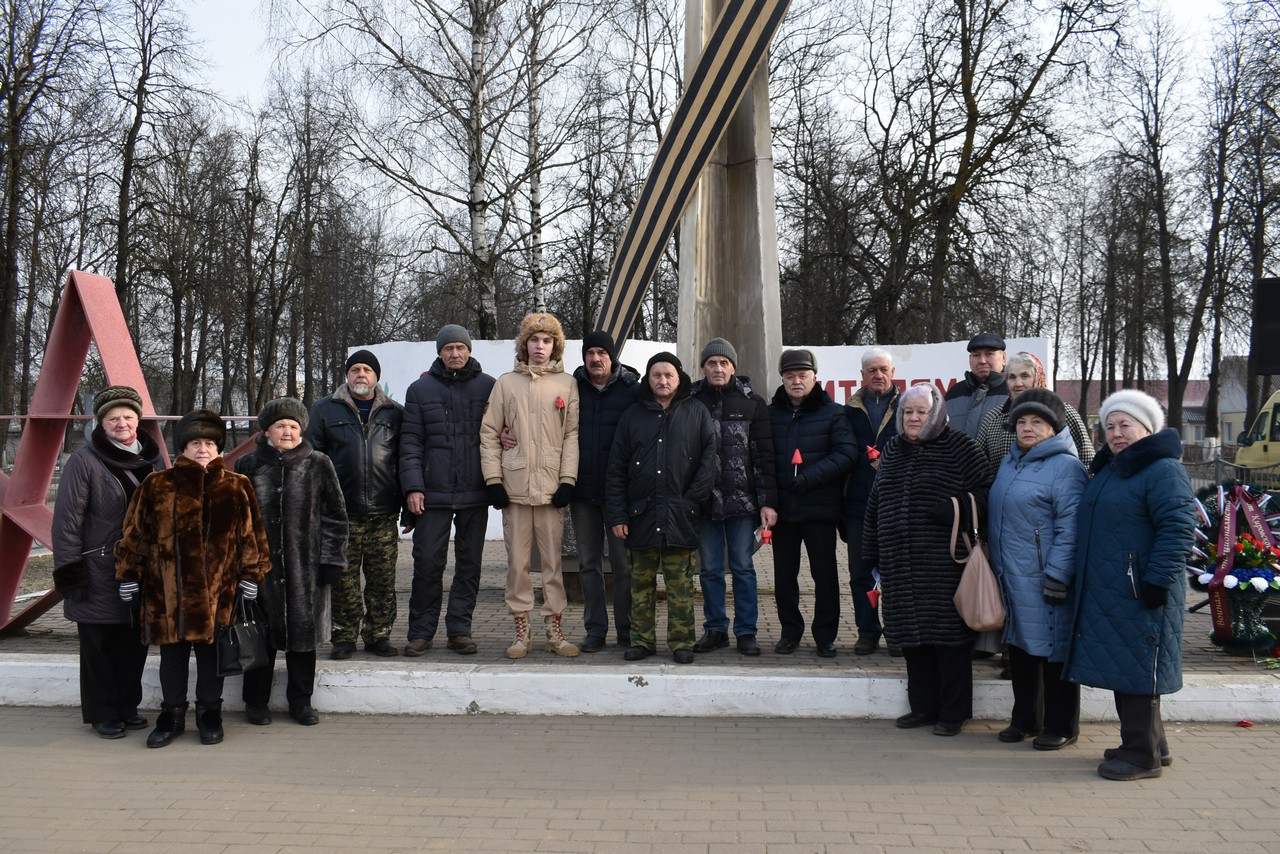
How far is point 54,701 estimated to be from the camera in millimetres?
5016

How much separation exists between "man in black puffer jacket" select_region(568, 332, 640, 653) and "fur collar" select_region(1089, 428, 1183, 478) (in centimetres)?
255

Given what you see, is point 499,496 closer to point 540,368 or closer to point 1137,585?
point 540,368

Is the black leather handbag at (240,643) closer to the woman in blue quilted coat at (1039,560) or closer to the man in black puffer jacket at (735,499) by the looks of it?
the man in black puffer jacket at (735,499)

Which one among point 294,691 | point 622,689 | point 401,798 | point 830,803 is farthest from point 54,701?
point 830,803

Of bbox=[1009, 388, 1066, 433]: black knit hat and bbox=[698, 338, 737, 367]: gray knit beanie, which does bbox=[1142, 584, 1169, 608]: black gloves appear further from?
bbox=[698, 338, 737, 367]: gray knit beanie

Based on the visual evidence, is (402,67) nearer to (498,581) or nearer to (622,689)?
(498,581)

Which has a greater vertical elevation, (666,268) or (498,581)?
(666,268)

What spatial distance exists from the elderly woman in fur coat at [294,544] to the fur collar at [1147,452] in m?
3.65

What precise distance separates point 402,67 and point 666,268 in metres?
9.46

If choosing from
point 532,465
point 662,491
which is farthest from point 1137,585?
point 532,465

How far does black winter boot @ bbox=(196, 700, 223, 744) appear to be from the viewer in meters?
4.42

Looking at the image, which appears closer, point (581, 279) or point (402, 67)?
point (402, 67)

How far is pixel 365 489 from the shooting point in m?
5.31

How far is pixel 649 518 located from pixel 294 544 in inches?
71.0
